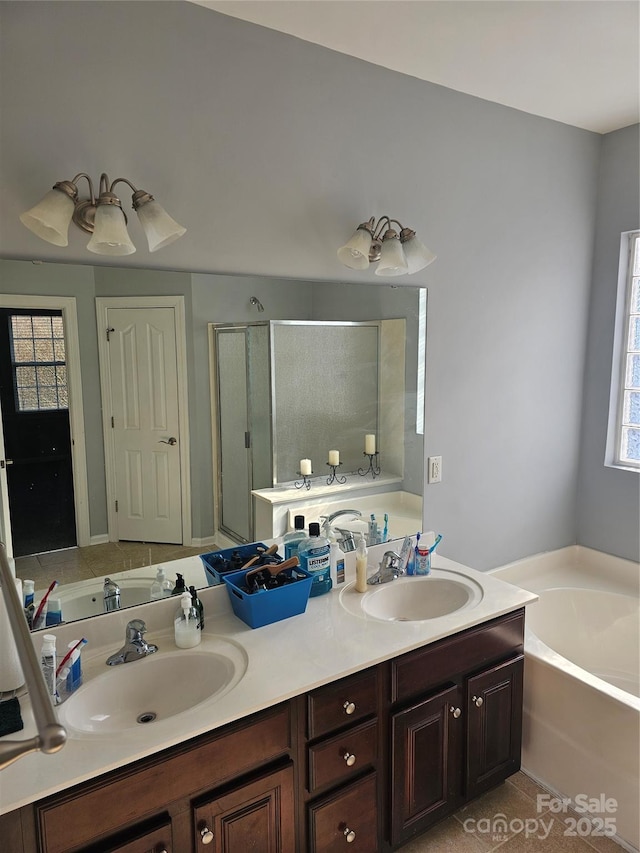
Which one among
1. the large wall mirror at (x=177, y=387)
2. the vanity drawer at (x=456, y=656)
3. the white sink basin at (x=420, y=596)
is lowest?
the vanity drawer at (x=456, y=656)

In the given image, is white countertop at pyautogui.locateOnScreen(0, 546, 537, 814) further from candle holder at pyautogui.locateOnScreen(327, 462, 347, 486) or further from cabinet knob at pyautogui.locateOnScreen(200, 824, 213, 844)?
candle holder at pyautogui.locateOnScreen(327, 462, 347, 486)

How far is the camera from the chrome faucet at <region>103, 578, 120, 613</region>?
176 centimetres

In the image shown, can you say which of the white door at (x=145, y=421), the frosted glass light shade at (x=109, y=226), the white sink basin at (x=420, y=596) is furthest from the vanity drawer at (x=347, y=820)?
the frosted glass light shade at (x=109, y=226)

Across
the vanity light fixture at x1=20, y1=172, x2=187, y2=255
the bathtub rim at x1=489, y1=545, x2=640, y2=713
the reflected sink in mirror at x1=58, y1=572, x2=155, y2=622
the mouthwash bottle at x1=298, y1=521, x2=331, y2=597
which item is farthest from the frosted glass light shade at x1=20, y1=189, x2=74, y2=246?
the bathtub rim at x1=489, y1=545, x2=640, y2=713

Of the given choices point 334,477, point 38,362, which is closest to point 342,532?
point 334,477

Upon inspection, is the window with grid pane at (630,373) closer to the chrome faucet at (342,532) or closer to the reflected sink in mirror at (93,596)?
Result: the chrome faucet at (342,532)

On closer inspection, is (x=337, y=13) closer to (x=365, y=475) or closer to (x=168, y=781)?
(x=365, y=475)

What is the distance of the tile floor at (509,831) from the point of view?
6.32 ft

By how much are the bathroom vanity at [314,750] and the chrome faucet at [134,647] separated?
0.04 m

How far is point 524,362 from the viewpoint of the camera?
9.25 feet

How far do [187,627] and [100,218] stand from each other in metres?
1.15

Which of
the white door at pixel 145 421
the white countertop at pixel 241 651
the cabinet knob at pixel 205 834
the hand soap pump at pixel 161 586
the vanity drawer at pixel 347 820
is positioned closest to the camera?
the white countertop at pixel 241 651

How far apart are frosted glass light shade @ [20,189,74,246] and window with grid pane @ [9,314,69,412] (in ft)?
0.74

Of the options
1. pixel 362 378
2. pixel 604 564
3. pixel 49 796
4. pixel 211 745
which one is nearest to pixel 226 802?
pixel 211 745
